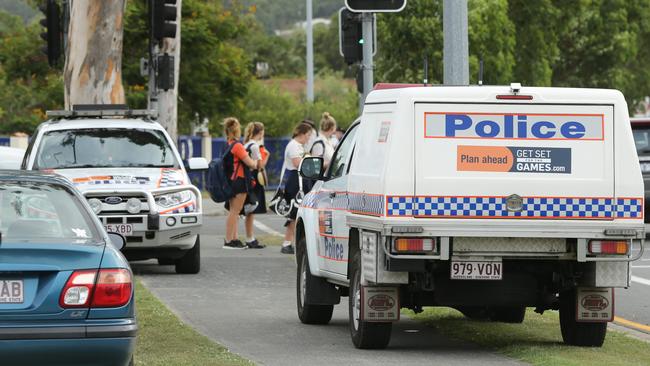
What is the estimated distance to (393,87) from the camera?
37.3ft

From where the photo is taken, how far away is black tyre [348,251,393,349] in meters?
10.9

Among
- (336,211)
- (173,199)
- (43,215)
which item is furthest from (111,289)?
(173,199)

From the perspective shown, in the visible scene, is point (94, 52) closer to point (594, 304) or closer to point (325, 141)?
point (325, 141)

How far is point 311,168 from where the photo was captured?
12.7 m

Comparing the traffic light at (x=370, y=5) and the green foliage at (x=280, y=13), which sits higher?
the green foliage at (x=280, y=13)

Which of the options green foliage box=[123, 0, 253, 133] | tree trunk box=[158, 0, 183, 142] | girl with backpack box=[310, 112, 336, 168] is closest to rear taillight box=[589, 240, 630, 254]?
girl with backpack box=[310, 112, 336, 168]

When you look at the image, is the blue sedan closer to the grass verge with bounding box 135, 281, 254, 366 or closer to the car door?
the grass verge with bounding box 135, 281, 254, 366

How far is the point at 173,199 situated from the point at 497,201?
711 cm

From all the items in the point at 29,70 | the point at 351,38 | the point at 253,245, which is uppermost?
the point at 29,70

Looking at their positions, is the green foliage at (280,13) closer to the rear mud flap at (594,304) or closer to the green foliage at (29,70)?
the green foliage at (29,70)

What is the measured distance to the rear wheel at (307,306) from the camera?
1266cm

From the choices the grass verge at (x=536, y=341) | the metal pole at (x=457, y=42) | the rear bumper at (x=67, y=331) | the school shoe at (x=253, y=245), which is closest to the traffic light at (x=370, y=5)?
the metal pole at (x=457, y=42)

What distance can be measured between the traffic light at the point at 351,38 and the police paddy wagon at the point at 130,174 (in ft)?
7.97

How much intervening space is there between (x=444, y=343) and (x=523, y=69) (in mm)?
45818
